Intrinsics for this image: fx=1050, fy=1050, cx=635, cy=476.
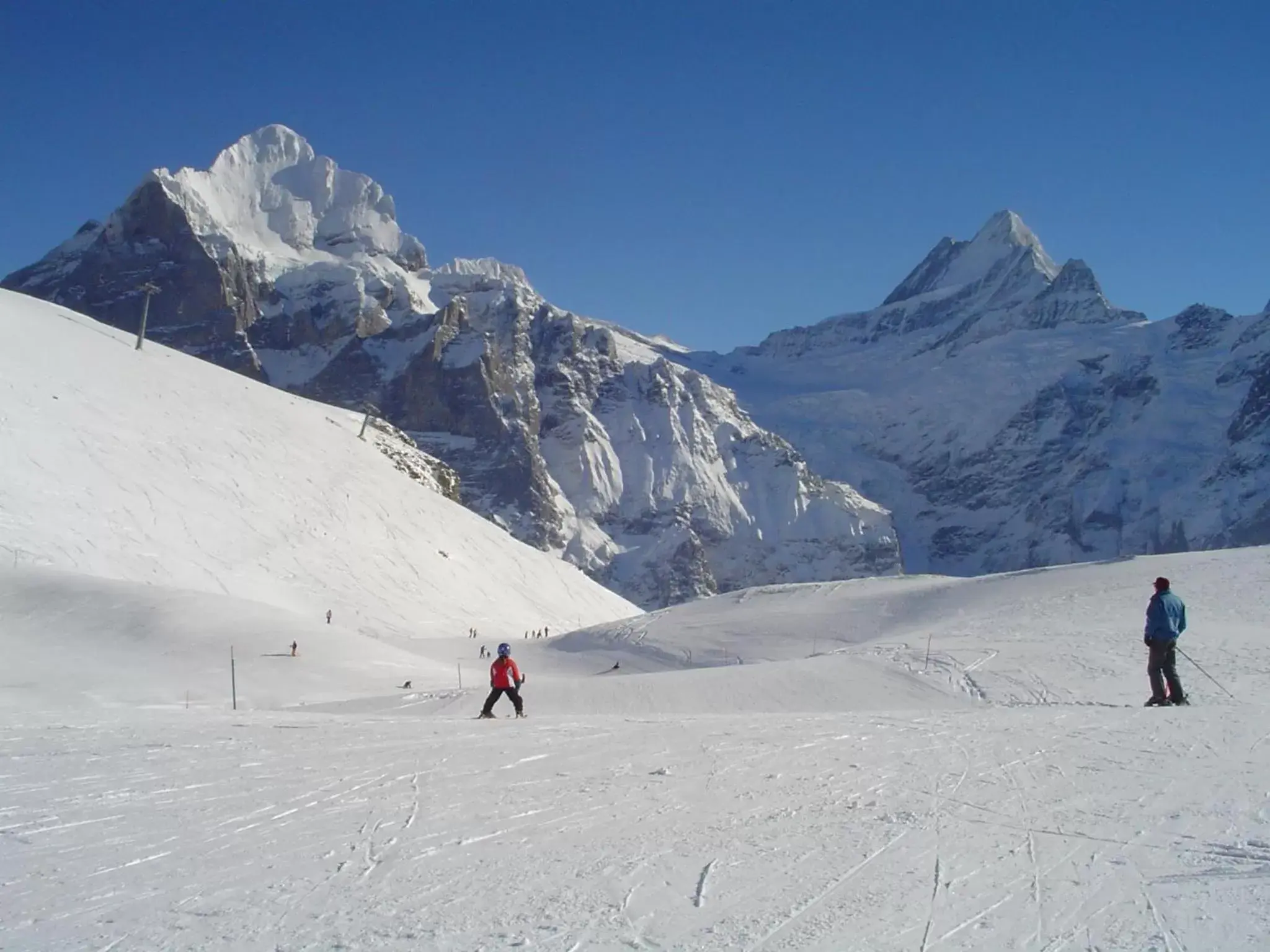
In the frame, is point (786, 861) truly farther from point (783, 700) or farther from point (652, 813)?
point (783, 700)

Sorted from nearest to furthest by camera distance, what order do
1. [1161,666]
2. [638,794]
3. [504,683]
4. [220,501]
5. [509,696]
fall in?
[638,794] → [1161,666] → [509,696] → [504,683] → [220,501]

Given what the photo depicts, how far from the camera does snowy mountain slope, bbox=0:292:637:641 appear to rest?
35188mm

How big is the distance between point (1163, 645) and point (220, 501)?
3773 cm

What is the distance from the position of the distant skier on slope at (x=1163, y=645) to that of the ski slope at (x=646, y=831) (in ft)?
1.90

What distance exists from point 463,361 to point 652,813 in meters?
194

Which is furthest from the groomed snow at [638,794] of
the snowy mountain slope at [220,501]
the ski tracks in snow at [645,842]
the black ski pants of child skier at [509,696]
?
the snowy mountain slope at [220,501]

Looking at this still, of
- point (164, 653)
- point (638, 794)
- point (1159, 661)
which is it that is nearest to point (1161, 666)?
point (1159, 661)

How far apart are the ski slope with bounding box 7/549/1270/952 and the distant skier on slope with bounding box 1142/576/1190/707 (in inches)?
22.7

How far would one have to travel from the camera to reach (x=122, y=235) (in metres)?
Answer: 187

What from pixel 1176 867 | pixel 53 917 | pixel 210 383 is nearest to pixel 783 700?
pixel 1176 867

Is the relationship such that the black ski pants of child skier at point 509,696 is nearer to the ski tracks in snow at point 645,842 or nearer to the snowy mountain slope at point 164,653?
the ski tracks in snow at point 645,842

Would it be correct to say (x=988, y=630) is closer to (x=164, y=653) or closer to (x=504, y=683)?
(x=504, y=683)

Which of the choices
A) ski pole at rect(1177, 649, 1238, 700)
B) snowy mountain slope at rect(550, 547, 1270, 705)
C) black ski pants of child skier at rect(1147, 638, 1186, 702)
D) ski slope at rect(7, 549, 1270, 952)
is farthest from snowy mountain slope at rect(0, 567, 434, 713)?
ski pole at rect(1177, 649, 1238, 700)

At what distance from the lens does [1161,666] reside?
13664mm
